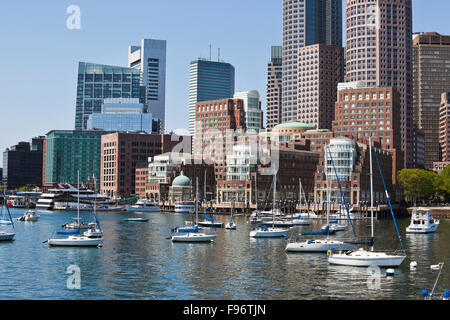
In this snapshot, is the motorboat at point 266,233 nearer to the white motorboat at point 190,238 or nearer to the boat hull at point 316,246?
the white motorboat at point 190,238

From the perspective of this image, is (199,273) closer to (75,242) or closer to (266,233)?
(75,242)

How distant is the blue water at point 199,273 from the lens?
185ft

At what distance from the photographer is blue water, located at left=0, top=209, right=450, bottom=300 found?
56.3 metres

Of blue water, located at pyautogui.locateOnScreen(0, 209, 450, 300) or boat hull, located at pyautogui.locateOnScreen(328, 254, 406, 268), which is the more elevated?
boat hull, located at pyautogui.locateOnScreen(328, 254, 406, 268)

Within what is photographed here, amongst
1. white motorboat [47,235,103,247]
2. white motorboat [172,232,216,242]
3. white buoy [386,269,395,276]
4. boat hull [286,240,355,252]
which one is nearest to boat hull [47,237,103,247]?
white motorboat [47,235,103,247]

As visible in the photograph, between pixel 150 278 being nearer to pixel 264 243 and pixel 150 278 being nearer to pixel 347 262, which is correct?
pixel 347 262

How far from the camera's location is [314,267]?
75.8 m

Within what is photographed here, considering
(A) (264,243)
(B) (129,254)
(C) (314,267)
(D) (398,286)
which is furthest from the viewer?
(A) (264,243)

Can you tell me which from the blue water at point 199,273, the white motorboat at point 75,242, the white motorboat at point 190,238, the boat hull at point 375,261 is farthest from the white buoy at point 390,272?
the white motorboat at point 75,242

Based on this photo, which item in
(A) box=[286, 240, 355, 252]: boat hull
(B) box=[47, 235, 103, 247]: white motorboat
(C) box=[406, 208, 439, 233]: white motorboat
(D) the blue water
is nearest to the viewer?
(D) the blue water

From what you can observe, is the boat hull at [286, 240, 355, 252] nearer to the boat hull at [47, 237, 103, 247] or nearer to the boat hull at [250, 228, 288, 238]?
the boat hull at [250, 228, 288, 238]
